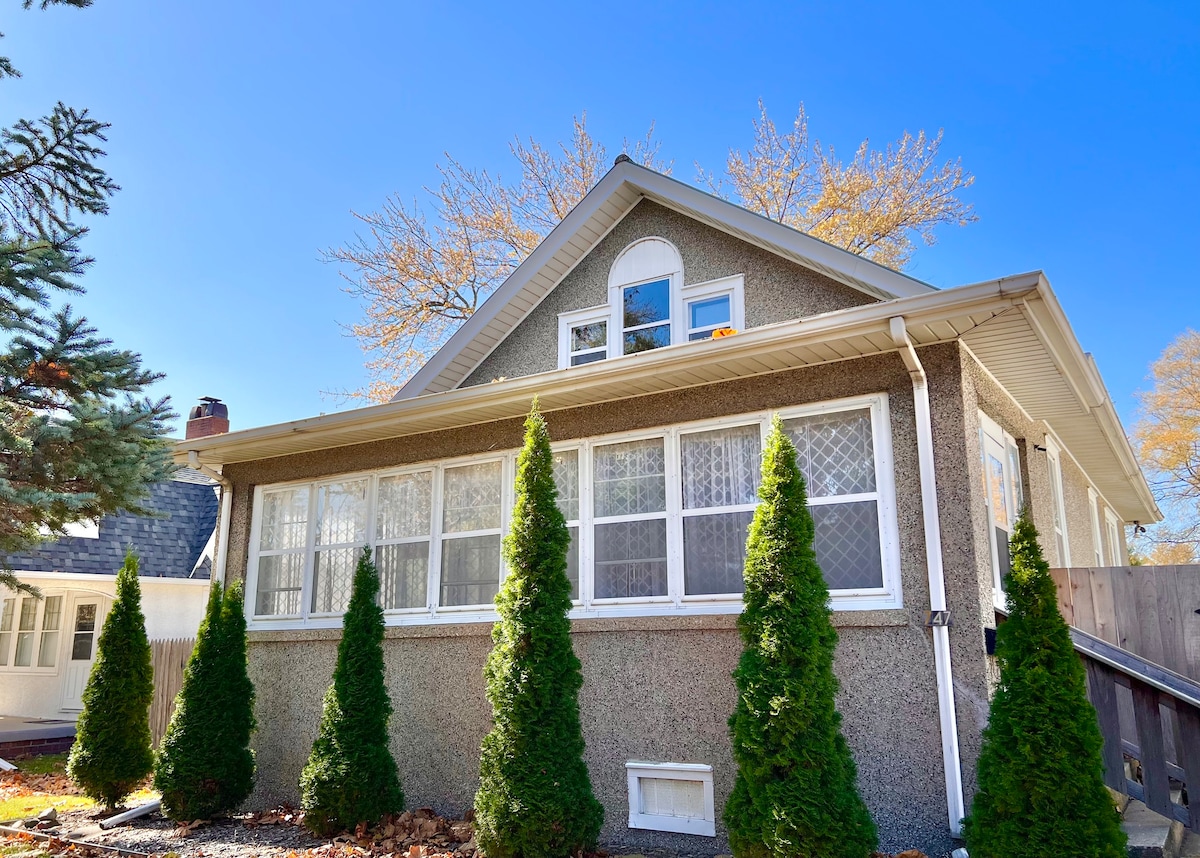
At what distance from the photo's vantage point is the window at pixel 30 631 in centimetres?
1680

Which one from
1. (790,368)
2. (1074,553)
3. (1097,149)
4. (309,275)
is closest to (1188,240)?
(1097,149)

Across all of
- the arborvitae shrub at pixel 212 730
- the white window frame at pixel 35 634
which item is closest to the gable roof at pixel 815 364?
the arborvitae shrub at pixel 212 730

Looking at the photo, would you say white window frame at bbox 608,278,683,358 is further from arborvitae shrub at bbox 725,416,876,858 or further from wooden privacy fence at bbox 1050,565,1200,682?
wooden privacy fence at bbox 1050,565,1200,682

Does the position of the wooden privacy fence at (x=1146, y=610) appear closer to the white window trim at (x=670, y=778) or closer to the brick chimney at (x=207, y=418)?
the white window trim at (x=670, y=778)

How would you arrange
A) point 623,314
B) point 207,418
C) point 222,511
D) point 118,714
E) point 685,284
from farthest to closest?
point 207,418 → point 222,511 → point 623,314 → point 685,284 → point 118,714

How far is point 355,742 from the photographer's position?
738cm

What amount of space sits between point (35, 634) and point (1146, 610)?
1869 centimetres

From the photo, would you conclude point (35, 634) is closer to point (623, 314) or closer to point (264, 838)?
point (264, 838)

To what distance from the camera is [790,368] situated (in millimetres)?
6648

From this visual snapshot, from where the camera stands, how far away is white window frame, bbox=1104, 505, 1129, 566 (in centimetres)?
1407

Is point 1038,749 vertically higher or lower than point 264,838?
higher

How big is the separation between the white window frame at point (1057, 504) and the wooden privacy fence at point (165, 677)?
456 inches

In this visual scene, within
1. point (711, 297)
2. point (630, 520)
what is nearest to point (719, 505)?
point (630, 520)

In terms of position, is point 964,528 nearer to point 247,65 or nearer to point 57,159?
point 57,159
